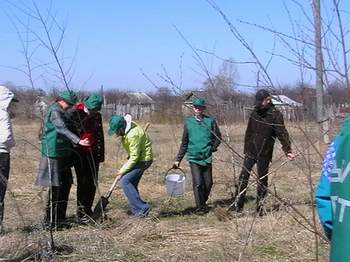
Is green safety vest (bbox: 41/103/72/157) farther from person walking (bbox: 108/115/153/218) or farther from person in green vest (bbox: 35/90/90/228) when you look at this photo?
person walking (bbox: 108/115/153/218)

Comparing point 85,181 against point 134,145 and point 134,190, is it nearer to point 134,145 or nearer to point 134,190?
point 134,190

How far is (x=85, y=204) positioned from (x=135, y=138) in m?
1.10

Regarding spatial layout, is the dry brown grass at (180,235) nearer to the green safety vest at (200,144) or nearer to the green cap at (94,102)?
the green safety vest at (200,144)

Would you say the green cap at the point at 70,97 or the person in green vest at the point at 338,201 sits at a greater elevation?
the green cap at the point at 70,97

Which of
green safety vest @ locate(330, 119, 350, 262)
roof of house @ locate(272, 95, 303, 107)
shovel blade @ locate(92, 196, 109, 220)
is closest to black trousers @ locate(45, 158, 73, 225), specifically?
shovel blade @ locate(92, 196, 109, 220)

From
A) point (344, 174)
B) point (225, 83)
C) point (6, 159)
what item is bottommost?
point (6, 159)

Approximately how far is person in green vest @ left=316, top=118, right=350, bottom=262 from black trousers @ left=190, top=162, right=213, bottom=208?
600cm

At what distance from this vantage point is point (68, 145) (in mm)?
6793

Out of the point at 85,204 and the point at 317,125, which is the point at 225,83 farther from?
the point at 85,204

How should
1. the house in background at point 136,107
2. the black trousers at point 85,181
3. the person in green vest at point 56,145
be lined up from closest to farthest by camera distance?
the person in green vest at point 56,145 < the black trousers at point 85,181 < the house in background at point 136,107

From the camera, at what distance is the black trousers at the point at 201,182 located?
25.9 ft

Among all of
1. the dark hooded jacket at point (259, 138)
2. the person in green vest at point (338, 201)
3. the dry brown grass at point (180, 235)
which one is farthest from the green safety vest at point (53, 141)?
the person in green vest at point (338, 201)

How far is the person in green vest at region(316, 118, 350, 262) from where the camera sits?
162 centimetres

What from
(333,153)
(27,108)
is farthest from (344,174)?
(27,108)
